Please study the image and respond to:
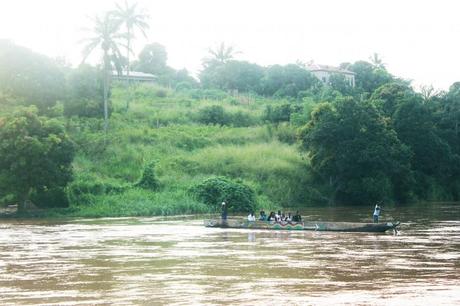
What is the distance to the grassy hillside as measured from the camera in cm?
5588

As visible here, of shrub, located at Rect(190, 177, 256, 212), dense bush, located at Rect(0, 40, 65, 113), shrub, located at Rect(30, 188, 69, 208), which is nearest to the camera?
shrub, located at Rect(30, 188, 69, 208)

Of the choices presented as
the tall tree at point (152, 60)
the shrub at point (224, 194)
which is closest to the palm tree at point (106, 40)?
the shrub at point (224, 194)

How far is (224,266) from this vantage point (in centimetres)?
2705

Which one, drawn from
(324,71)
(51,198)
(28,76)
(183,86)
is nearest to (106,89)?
(28,76)

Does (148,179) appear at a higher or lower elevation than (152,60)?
lower

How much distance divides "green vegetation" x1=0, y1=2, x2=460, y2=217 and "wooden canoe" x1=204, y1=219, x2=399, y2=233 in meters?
12.0

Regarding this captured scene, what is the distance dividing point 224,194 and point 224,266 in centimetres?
3162

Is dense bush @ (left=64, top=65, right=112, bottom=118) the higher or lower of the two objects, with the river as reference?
higher

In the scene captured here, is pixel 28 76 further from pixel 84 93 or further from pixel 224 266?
pixel 224 266

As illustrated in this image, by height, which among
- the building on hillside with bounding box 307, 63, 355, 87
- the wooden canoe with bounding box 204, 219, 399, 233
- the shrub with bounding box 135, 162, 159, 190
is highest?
the building on hillside with bounding box 307, 63, 355, 87

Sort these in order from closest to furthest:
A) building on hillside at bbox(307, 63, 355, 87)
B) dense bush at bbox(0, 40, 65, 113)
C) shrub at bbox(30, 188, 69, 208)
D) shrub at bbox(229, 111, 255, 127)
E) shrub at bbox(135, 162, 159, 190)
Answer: shrub at bbox(30, 188, 69, 208) → shrub at bbox(135, 162, 159, 190) → dense bush at bbox(0, 40, 65, 113) → shrub at bbox(229, 111, 255, 127) → building on hillside at bbox(307, 63, 355, 87)

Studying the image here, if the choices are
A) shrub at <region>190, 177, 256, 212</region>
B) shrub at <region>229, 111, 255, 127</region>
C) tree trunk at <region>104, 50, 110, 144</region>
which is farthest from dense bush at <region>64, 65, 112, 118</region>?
shrub at <region>229, 111, 255, 127</region>

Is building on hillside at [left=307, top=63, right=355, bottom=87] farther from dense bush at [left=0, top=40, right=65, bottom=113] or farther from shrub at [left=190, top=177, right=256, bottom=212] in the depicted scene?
dense bush at [left=0, top=40, right=65, bottom=113]

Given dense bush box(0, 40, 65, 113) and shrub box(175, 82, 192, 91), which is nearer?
dense bush box(0, 40, 65, 113)
